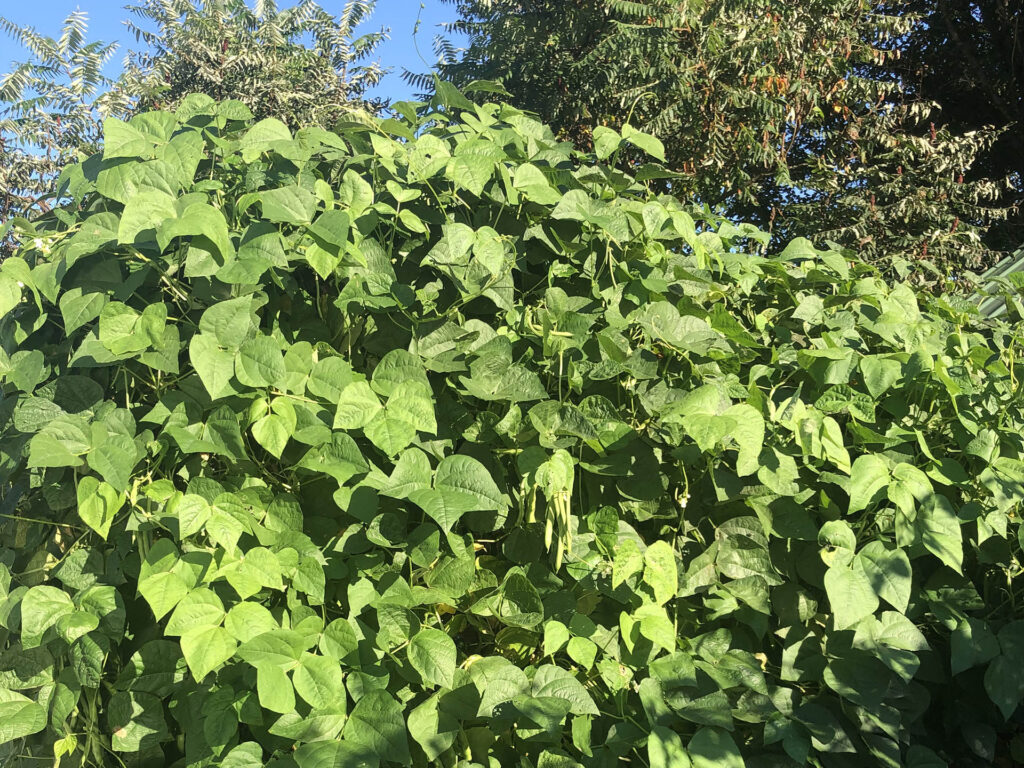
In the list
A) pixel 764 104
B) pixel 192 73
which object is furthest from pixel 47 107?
pixel 764 104

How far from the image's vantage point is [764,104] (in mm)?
7539

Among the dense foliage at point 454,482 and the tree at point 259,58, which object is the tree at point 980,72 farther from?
the dense foliage at point 454,482

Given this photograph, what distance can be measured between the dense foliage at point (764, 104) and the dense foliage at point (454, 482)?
596 cm

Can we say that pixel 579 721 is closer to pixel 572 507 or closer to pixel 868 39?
pixel 572 507

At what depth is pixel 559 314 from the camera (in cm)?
153

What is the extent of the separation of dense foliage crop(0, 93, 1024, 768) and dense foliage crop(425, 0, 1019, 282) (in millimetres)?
5959

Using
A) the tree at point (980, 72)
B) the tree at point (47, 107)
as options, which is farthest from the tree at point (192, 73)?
the tree at point (980, 72)

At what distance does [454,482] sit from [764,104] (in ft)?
23.5

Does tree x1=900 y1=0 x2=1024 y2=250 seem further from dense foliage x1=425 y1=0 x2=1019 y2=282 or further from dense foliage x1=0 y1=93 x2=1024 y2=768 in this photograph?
dense foliage x1=0 y1=93 x2=1024 y2=768

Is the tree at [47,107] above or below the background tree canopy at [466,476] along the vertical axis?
above

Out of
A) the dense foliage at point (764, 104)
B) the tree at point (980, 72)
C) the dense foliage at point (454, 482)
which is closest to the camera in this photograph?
the dense foliage at point (454, 482)

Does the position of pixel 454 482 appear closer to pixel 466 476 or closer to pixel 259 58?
pixel 466 476

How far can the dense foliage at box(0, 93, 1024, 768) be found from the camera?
129 cm

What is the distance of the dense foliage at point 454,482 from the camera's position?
129 cm
